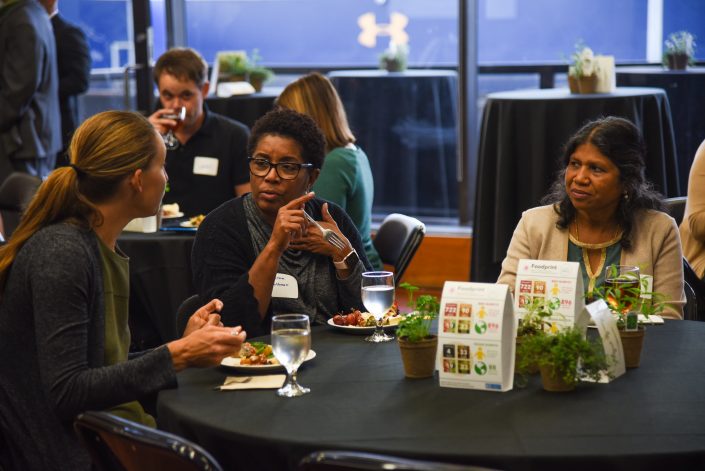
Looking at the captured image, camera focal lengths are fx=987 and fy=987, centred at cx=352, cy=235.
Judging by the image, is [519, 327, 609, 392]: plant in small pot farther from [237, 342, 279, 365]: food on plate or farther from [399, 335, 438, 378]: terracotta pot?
[237, 342, 279, 365]: food on plate

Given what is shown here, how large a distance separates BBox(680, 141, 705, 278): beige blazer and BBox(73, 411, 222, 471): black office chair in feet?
8.69

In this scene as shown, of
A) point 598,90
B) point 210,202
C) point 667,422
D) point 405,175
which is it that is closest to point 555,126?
point 598,90

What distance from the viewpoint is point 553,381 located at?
1.96 metres

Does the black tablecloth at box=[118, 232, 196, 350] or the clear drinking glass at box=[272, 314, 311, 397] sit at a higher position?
the clear drinking glass at box=[272, 314, 311, 397]

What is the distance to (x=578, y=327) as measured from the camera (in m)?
2.07

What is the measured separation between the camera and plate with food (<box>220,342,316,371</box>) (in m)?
2.13

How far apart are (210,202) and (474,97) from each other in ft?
8.90

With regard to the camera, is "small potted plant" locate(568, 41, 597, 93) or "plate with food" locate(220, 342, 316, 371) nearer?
"plate with food" locate(220, 342, 316, 371)

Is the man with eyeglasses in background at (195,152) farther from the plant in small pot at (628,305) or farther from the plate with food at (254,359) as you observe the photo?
the plant in small pot at (628,305)

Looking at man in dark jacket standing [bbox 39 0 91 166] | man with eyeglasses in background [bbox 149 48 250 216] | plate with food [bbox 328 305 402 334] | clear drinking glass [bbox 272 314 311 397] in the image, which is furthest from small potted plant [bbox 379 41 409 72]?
clear drinking glass [bbox 272 314 311 397]

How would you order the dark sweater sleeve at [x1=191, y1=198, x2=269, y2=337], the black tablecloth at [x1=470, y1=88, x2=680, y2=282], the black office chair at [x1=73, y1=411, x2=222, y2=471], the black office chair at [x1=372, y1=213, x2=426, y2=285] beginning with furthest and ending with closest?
the black tablecloth at [x1=470, y1=88, x2=680, y2=282], the black office chair at [x1=372, y1=213, x2=426, y2=285], the dark sweater sleeve at [x1=191, y1=198, x2=269, y2=337], the black office chair at [x1=73, y1=411, x2=222, y2=471]

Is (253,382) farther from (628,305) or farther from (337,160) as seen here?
(337,160)

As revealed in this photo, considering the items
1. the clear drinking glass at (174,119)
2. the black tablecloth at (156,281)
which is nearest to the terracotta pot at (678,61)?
the clear drinking glass at (174,119)

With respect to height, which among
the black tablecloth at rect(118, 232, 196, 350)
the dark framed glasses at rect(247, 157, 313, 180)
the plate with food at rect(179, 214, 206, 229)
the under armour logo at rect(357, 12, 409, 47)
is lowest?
the black tablecloth at rect(118, 232, 196, 350)
